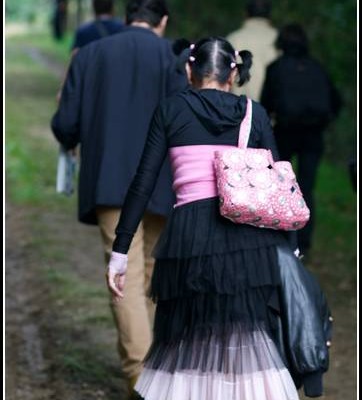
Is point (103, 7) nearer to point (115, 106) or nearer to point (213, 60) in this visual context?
point (115, 106)

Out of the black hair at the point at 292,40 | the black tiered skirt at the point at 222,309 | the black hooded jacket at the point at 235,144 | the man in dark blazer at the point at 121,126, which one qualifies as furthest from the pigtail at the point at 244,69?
the black hair at the point at 292,40

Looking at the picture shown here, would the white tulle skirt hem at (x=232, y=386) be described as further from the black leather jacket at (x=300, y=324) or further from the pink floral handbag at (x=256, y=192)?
the pink floral handbag at (x=256, y=192)

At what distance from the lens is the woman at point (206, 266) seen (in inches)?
194

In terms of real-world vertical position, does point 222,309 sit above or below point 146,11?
below

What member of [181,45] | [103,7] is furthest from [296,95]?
[181,45]

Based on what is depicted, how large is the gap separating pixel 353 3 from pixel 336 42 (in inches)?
61.3

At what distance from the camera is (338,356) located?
8203mm

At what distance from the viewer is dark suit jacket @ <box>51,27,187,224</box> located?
6402 mm

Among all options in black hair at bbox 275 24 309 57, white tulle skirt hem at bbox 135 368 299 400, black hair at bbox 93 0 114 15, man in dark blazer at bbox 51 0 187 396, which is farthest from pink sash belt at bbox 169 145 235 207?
black hair at bbox 275 24 309 57

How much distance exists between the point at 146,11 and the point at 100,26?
270 centimetres

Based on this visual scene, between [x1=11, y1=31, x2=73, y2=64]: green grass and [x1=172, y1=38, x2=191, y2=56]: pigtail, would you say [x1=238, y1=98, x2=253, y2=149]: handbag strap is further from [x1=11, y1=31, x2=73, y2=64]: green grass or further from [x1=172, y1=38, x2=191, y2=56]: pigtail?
[x1=11, y1=31, x2=73, y2=64]: green grass

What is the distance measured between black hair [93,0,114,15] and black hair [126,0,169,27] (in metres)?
2.94

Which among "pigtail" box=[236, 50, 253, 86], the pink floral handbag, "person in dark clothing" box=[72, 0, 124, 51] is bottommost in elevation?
the pink floral handbag

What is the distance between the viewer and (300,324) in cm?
495
